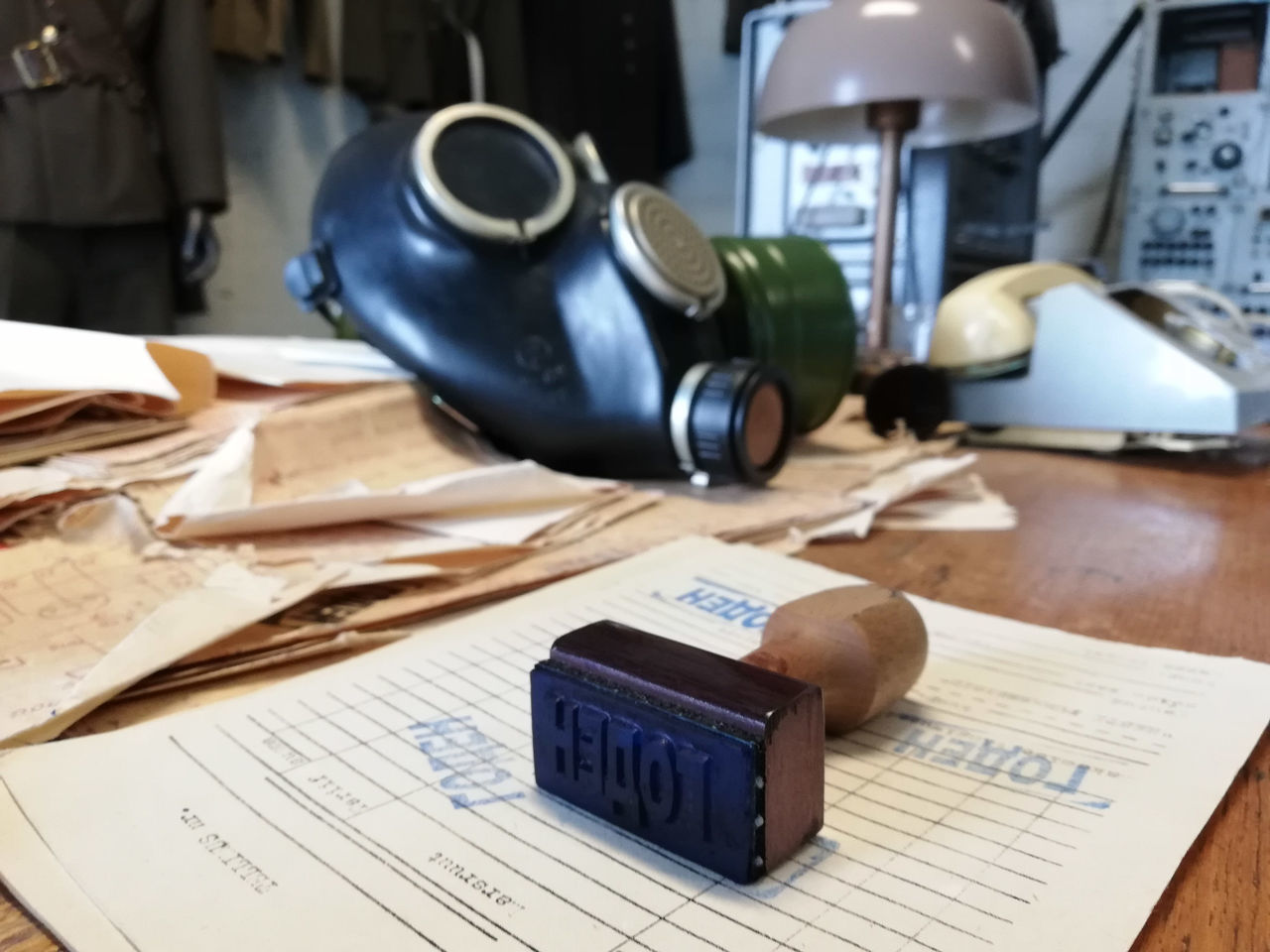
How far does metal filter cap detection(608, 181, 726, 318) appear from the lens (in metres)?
0.59

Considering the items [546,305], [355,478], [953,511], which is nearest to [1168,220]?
[953,511]

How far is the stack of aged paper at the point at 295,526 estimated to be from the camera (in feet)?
1.14

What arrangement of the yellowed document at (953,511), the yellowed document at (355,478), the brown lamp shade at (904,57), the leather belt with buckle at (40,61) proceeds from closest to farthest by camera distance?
the yellowed document at (355,478) < the yellowed document at (953,511) < the brown lamp shade at (904,57) < the leather belt with buckle at (40,61)

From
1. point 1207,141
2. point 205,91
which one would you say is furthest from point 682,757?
point 1207,141

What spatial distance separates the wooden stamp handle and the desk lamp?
647mm

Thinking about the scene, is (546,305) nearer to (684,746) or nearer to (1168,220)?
(684,746)

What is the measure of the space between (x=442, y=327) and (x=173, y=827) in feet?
1.36

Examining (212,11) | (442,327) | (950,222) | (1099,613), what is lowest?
(1099,613)

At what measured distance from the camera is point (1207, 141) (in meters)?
1.69

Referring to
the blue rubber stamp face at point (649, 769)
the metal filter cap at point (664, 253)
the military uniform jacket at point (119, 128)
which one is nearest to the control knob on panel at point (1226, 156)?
the metal filter cap at point (664, 253)

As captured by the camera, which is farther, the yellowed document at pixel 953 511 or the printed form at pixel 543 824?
the yellowed document at pixel 953 511

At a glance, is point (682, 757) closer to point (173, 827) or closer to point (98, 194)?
point (173, 827)

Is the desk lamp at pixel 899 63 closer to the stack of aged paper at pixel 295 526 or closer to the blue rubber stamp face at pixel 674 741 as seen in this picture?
the stack of aged paper at pixel 295 526

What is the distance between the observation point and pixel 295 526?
0.49 meters
